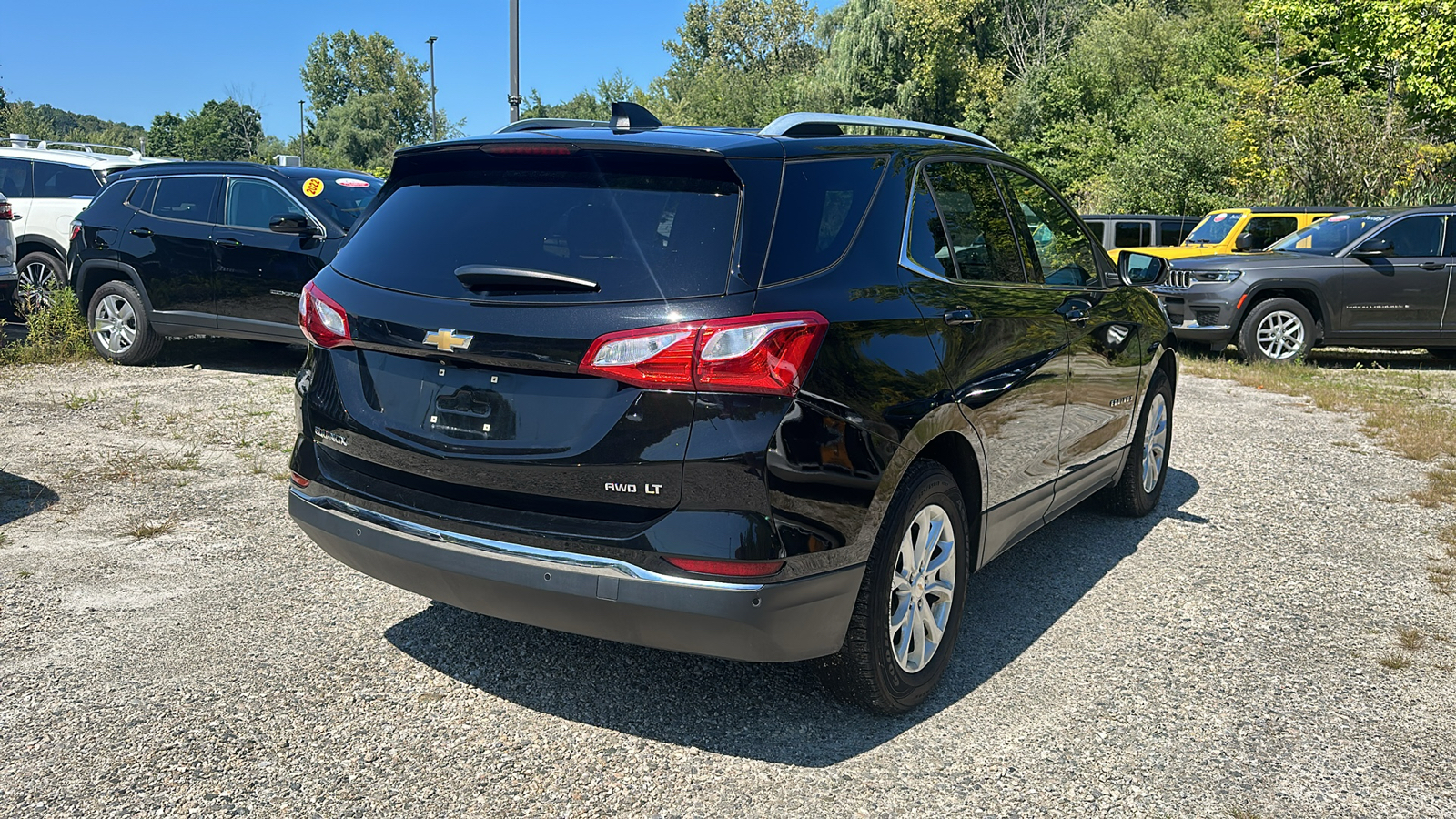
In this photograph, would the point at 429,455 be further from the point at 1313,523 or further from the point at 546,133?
the point at 1313,523

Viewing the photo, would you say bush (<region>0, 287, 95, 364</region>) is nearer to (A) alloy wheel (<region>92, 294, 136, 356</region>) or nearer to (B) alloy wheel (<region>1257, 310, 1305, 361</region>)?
(A) alloy wheel (<region>92, 294, 136, 356</region>)

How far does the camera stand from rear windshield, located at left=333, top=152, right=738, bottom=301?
3051 millimetres

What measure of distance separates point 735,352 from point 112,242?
9.27 meters

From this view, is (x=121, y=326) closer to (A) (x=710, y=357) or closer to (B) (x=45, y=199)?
(B) (x=45, y=199)

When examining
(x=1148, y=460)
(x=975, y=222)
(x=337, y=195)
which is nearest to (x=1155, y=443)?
(x=1148, y=460)

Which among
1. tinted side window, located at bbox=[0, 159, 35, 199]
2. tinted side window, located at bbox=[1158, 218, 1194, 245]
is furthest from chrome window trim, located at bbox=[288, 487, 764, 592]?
tinted side window, located at bbox=[1158, 218, 1194, 245]

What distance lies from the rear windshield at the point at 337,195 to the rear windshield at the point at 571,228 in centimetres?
648

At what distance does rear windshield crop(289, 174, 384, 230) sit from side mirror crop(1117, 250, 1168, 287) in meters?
6.32

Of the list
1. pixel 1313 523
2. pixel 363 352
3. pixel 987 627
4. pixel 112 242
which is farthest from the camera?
pixel 112 242

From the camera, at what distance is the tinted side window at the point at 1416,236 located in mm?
12555

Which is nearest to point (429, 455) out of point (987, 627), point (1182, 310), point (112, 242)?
point (987, 627)

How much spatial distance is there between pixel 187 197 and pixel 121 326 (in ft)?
4.38

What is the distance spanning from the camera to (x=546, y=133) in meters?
3.51

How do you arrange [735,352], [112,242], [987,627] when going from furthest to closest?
1. [112,242]
2. [987,627]
3. [735,352]
